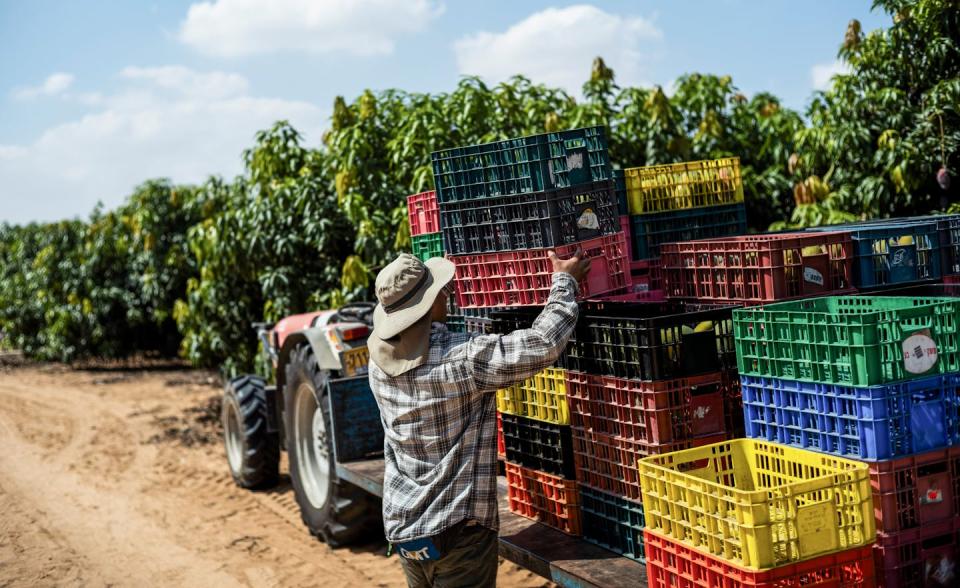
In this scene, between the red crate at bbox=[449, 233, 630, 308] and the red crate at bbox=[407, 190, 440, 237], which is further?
the red crate at bbox=[407, 190, 440, 237]

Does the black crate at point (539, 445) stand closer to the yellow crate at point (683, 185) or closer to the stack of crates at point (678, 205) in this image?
the stack of crates at point (678, 205)

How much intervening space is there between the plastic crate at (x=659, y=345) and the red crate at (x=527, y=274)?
1.28 ft

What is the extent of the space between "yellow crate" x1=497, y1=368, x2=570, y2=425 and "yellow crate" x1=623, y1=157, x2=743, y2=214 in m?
1.67

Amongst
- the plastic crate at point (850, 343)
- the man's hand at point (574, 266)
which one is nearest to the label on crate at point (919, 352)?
the plastic crate at point (850, 343)

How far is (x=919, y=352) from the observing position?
313 cm

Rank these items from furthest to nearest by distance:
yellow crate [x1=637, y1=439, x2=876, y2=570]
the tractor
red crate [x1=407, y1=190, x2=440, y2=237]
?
the tractor, red crate [x1=407, y1=190, x2=440, y2=237], yellow crate [x1=637, y1=439, x2=876, y2=570]

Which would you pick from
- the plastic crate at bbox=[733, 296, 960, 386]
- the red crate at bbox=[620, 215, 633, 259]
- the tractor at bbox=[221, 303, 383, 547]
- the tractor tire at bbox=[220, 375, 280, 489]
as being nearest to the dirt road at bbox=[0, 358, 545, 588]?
the tractor tire at bbox=[220, 375, 280, 489]

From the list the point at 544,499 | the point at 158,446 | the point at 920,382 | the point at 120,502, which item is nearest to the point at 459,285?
the point at 544,499

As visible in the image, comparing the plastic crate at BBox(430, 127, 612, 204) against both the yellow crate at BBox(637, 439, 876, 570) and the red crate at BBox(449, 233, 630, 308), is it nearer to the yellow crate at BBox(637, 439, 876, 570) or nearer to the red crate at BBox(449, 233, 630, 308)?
the red crate at BBox(449, 233, 630, 308)

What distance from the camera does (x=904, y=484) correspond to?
3.11 m

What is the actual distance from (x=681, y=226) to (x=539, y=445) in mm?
2066

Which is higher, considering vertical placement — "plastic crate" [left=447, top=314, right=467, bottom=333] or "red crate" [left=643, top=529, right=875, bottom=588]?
"plastic crate" [left=447, top=314, right=467, bottom=333]

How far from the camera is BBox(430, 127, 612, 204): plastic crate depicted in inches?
170

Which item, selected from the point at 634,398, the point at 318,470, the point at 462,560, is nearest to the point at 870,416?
the point at 634,398
